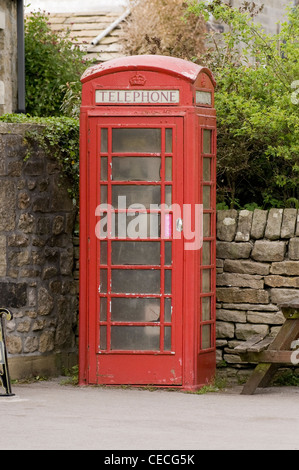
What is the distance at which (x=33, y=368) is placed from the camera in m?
9.26

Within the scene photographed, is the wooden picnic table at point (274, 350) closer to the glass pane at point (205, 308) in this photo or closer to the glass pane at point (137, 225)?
the glass pane at point (205, 308)

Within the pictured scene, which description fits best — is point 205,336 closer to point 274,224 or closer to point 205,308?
point 205,308

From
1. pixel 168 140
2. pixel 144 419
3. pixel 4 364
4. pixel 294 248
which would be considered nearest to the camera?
pixel 144 419

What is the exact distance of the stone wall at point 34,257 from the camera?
9055mm

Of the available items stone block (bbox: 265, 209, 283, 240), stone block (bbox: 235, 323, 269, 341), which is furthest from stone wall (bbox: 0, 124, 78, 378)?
stone block (bbox: 265, 209, 283, 240)

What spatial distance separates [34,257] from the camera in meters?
9.26

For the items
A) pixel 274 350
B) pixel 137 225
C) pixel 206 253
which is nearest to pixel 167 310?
pixel 206 253

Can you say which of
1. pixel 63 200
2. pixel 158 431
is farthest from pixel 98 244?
pixel 158 431

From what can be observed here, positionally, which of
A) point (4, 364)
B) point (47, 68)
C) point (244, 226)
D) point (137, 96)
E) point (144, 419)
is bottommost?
point (144, 419)

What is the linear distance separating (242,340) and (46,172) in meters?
2.33

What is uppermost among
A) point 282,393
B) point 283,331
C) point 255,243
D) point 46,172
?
point 46,172

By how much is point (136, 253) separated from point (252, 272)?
1.24 metres

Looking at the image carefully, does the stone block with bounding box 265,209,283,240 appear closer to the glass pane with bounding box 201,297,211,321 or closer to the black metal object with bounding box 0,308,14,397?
the glass pane with bounding box 201,297,211,321
